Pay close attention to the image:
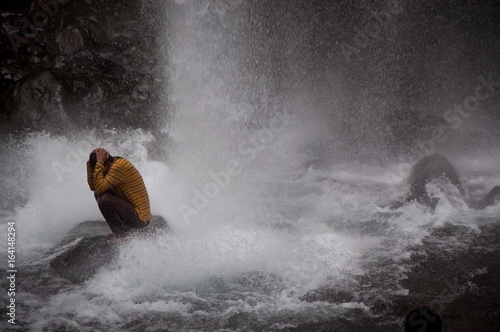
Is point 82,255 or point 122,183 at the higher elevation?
point 122,183

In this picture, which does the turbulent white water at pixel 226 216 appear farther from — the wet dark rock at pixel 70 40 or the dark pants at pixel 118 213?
the wet dark rock at pixel 70 40

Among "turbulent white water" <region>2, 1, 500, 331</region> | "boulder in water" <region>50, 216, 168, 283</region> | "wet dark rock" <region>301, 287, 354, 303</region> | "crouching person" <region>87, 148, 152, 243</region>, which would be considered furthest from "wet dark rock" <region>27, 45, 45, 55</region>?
"wet dark rock" <region>301, 287, 354, 303</region>

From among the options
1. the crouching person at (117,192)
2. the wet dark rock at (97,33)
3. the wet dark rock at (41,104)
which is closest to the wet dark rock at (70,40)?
the wet dark rock at (97,33)

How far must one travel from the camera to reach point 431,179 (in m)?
9.20

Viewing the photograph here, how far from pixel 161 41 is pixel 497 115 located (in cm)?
→ 1509

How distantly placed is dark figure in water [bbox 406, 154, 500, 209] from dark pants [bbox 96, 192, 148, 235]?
20.9 feet

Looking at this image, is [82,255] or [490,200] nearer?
[82,255]

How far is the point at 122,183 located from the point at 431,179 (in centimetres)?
759

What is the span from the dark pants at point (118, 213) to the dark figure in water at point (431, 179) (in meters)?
6.38

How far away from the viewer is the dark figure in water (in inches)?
321

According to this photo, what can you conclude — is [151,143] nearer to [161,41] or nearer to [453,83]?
[161,41]

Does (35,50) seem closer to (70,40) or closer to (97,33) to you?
(70,40)

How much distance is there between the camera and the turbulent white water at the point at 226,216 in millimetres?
5043

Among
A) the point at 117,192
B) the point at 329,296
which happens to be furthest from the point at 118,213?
the point at 329,296
